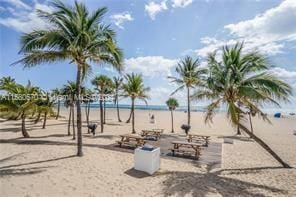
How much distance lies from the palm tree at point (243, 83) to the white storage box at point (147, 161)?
3208 mm

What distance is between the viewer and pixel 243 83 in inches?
361

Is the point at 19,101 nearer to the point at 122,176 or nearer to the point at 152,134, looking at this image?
the point at 152,134

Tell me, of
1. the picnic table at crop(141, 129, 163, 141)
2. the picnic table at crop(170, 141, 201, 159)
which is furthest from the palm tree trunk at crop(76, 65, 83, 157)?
the picnic table at crop(141, 129, 163, 141)

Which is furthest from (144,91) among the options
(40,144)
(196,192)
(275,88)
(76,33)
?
(196,192)

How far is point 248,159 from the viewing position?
1105 centimetres

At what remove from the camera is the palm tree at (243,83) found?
8.65 metres

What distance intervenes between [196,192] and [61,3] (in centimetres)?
840

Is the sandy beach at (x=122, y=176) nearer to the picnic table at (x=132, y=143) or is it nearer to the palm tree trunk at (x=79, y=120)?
the palm tree trunk at (x=79, y=120)

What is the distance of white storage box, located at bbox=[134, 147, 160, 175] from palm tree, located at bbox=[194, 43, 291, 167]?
321 centimetres

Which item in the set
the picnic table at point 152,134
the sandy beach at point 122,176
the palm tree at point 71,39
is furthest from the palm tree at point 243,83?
the picnic table at point 152,134

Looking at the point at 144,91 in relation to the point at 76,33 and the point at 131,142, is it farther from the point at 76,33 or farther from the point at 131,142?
the point at 76,33

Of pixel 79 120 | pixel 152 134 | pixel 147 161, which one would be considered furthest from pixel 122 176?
pixel 152 134

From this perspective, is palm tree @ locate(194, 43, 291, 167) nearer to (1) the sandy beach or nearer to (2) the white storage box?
(1) the sandy beach

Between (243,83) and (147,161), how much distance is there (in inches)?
188
